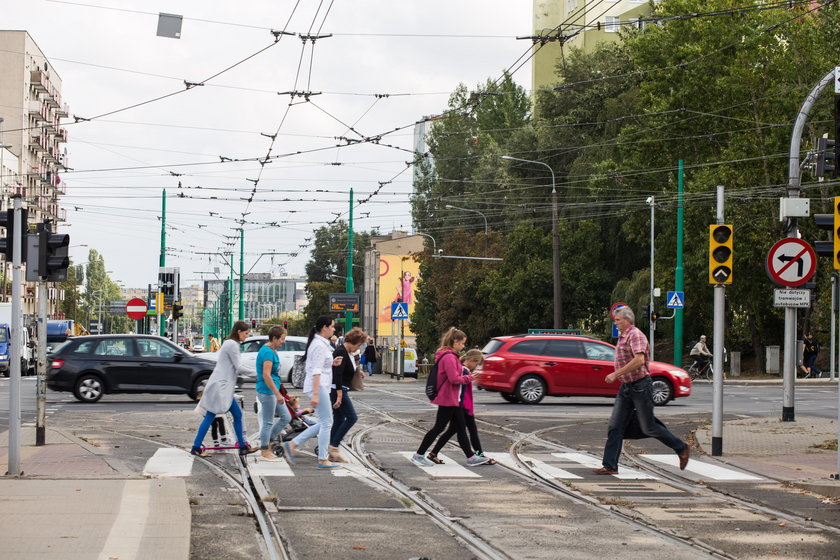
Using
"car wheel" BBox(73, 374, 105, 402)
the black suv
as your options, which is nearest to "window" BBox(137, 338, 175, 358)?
the black suv

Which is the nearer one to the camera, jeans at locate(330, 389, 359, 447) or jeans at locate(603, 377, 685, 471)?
jeans at locate(603, 377, 685, 471)

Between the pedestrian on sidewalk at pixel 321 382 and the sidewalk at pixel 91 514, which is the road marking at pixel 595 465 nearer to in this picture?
the pedestrian on sidewalk at pixel 321 382

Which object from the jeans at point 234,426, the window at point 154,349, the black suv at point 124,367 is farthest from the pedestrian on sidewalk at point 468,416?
the window at point 154,349

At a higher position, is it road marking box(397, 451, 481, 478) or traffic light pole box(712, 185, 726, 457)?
traffic light pole box(712, 185, 726, 457)

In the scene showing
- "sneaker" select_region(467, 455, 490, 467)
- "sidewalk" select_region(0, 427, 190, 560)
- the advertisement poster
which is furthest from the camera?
the advertisement poster

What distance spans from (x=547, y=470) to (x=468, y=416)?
3.74 ft

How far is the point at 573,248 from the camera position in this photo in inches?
2378

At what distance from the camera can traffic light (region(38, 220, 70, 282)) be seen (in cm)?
1325

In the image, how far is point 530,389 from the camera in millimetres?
27422

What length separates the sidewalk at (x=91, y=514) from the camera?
781 centimetres

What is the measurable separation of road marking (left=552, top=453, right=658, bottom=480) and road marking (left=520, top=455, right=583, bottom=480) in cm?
45

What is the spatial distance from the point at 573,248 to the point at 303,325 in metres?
84.3

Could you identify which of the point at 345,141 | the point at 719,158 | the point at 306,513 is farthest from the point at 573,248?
the point at 306,513

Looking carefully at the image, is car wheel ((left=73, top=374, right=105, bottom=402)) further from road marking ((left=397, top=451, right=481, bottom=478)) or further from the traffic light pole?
the traffic light pole
